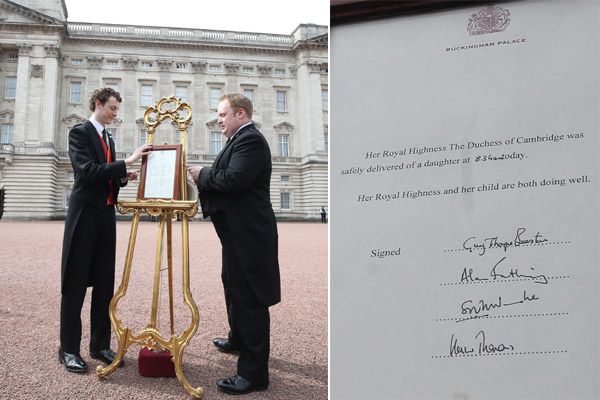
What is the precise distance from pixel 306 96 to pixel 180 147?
37111 millimetres

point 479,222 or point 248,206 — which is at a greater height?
point 248,206

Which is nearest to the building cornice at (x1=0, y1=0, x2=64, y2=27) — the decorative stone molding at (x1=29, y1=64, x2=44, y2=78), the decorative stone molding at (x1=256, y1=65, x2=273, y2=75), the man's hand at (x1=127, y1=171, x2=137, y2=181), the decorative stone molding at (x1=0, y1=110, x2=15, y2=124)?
the decorative stone molding at (x1=29, y1=64, x2=44, y2=78)

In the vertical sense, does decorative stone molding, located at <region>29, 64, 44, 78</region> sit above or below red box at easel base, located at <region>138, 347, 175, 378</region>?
above

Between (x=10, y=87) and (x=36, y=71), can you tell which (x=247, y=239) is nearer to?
(x=36, y=71)

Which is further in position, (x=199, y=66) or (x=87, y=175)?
(x=199, y=66)

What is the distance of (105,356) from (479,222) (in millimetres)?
2990

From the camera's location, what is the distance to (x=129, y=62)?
37969 millimetres

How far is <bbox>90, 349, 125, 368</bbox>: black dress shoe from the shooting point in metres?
3.51

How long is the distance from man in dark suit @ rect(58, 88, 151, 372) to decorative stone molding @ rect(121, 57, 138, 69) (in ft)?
124

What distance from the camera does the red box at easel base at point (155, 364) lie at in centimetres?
321

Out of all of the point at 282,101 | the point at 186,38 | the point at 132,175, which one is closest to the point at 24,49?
the point at 186,38

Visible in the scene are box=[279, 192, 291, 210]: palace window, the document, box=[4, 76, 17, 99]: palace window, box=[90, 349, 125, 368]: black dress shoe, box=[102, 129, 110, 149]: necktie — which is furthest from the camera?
box=[279, 192, 291, 210]: palace window
